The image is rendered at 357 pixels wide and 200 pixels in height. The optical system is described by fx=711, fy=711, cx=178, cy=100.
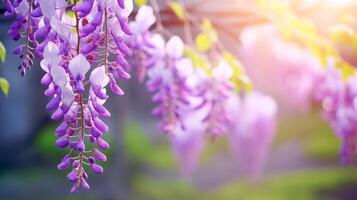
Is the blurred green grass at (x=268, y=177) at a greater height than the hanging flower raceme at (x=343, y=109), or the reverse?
the blurred green grass at (x=268, y=177)

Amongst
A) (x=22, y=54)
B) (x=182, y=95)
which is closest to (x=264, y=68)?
(x=182, y=95)

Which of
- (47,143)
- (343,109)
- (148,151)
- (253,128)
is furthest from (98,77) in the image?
(47,143)

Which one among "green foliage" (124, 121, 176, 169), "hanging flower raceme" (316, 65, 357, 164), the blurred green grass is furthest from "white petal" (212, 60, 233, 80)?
"green foliage" (124, 121, 176, 169)

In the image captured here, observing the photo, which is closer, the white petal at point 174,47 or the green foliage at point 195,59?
the white petal at point 174,47

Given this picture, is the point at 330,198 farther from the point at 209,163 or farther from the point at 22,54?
the point at 22,54

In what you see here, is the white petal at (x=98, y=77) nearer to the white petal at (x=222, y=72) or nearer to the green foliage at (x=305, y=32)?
the white petal at (x=222, y=72)

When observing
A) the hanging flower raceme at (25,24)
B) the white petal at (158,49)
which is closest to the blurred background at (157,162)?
the white petal at (158,49)
